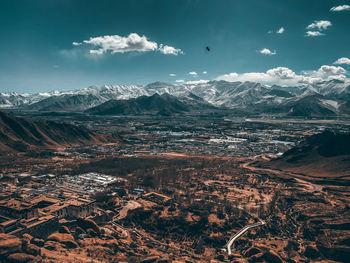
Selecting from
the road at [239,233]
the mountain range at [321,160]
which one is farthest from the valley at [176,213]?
the mountain range at [321,160]

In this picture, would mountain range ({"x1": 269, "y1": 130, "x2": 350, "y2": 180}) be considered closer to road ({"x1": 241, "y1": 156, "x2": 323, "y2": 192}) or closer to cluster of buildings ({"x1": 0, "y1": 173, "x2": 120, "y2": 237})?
road ({"x1": 241, "y1": 156, "x2": 323, "y2": 192})

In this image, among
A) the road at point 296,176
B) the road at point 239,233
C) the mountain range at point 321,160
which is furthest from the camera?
the mountain range at point 321,160

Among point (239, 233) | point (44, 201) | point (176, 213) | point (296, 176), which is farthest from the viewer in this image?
point (296, 176)

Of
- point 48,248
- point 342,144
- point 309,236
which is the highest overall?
point 342,144

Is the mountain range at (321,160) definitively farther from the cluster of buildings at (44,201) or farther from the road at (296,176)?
the cluster of buildings at (44,201)

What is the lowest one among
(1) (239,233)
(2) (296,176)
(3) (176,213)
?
(1) (239,233)

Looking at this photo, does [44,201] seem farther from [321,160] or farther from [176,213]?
[321,160]

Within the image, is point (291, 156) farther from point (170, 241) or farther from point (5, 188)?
point (5, 188)

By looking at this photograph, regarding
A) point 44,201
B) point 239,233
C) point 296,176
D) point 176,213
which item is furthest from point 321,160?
point 44,201

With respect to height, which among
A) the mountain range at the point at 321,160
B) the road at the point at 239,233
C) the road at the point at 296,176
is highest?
the mountain range at the point at 321,160

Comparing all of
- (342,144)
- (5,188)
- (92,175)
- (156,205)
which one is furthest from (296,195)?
(5,188)

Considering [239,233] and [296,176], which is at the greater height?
[296,176]
